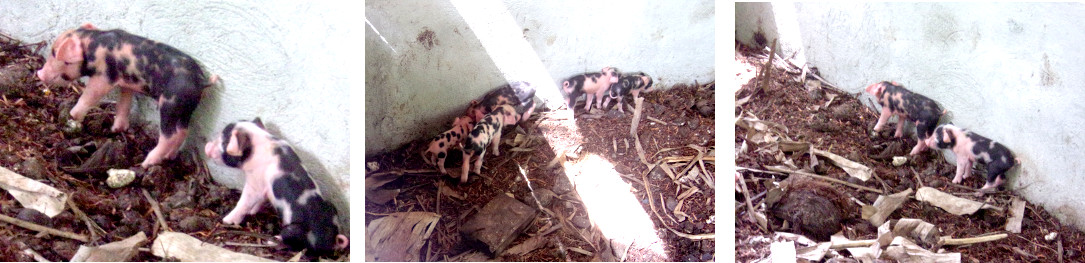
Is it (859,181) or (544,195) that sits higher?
(544,195)

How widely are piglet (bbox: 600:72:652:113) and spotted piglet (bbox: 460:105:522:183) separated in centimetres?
31

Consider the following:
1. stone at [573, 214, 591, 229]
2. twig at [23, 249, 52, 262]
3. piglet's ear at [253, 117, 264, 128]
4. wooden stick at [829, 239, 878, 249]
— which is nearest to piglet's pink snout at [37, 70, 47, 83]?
twig at [23, 249, 52, 262]

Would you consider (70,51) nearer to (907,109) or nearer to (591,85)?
(591,85)

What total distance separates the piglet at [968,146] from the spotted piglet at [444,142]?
1443mm

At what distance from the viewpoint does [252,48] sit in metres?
1.88

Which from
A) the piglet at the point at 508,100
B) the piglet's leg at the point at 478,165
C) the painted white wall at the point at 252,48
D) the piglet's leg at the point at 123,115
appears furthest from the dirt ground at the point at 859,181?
the piglet's leg at the point at 123,115

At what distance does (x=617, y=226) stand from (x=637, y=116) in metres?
0.34

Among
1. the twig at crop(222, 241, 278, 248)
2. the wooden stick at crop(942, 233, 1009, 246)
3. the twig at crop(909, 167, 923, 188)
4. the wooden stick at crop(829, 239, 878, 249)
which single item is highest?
the twig at crop(222, 241, 278, 248)

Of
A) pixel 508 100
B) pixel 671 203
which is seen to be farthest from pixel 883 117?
pixel 508 100

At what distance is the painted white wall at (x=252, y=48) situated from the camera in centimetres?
186

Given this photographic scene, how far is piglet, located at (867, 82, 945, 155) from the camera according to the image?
6.63 feet

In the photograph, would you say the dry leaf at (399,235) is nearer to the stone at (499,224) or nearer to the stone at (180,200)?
the stone at (499,224)

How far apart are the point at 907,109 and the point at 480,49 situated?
4.41 ft

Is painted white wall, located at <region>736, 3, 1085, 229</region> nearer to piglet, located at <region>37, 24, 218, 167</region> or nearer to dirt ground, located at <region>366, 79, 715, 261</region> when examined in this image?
dirt ground, located at <region>366, 79, 715, 261</region>
